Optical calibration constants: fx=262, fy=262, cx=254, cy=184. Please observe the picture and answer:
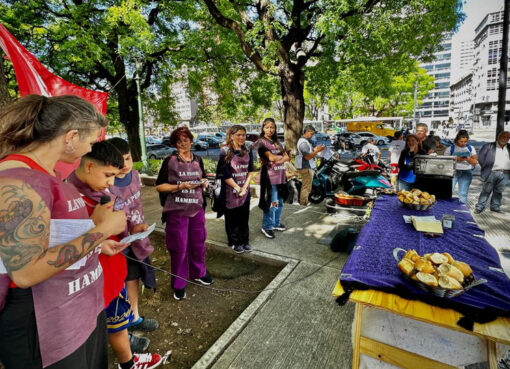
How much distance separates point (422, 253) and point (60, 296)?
2581 millimetres

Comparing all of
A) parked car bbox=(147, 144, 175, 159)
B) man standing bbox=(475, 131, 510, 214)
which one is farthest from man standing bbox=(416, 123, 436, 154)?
parked car bbox=(147, 144, 175, 159)

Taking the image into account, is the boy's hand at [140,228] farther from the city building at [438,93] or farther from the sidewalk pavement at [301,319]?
the city building at [438,93]

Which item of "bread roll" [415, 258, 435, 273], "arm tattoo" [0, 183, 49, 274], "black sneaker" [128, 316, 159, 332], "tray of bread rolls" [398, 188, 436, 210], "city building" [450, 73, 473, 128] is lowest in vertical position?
"black sneaker" [128, 316, 159, 332]

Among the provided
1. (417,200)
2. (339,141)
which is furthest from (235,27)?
(339,141)

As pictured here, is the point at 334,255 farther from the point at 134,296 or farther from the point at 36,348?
the point at 36,348

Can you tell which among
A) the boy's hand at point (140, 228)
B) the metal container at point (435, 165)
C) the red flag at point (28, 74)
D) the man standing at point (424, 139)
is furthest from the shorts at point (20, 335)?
the man standing at point (424, 139)

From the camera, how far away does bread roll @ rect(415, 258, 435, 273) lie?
5.93 feet

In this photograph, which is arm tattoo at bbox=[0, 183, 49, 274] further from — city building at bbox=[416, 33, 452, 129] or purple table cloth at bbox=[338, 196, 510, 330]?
city building at bbox=[416, 33, 452, 129]

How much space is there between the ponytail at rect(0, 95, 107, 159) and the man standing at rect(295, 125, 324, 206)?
522 centimetres

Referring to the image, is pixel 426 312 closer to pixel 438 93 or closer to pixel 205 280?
pixel 205 280

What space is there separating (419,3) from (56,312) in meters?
10.4

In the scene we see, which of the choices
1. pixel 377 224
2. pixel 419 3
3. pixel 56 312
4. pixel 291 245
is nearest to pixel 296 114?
pixel 419 3

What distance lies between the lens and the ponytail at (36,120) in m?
1.13

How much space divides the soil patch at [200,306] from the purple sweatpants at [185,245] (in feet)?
0.91
